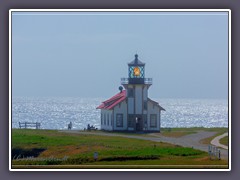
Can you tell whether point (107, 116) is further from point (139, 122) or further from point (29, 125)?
point (29, 125)

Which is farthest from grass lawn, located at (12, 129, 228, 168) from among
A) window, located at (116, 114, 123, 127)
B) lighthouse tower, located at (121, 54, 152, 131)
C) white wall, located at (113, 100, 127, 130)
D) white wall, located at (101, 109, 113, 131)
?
white wall, located at (113, 100, 127, 130)

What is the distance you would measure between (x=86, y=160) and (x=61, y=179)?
3.92m

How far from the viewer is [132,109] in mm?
40156

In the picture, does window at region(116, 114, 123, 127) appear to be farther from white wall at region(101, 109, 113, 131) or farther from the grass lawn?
the grass lawn

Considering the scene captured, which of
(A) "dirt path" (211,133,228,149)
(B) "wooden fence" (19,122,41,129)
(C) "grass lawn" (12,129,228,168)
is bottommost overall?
(C) "grass lawn" (12,129,228,168)

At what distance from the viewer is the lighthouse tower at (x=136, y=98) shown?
37.5m

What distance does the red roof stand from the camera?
36.2 metres

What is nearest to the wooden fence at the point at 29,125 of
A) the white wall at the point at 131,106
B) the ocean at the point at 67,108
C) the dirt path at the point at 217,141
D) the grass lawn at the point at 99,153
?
the ocean at the point at 67,108

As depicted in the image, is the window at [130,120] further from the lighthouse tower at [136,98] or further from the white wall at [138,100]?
the white wall at [138,100]

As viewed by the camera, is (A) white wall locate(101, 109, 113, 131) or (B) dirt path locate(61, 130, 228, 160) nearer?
(B) dirt path locate(61, 130, 228, 160)

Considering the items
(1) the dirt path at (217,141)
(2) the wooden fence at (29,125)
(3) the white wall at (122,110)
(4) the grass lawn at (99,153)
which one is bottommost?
(4) the grass lawn at (99,153)

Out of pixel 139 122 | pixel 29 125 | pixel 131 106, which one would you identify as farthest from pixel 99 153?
pixel 131 106

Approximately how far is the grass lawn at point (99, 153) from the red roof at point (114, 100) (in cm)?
342

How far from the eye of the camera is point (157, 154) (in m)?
28.7
